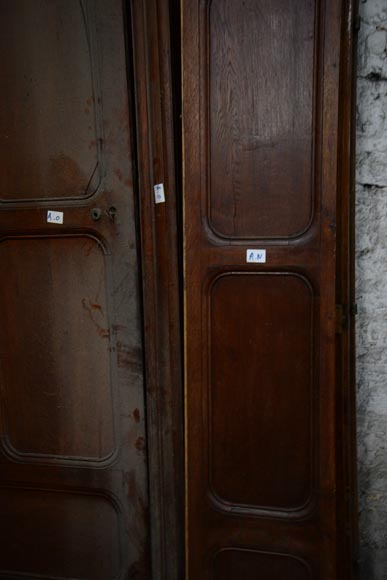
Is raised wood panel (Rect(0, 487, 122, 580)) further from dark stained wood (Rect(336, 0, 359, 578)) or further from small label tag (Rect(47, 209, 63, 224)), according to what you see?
small label tag (Rect(47, 209, 63, 224))

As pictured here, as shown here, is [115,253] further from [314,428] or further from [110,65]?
[314,428]

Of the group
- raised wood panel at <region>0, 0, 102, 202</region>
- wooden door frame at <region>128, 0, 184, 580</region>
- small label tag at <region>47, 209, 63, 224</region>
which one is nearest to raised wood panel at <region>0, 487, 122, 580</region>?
wooden door frame at <region>128, 0, 184, 580</region>

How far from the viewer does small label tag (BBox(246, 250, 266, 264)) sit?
1.24 m

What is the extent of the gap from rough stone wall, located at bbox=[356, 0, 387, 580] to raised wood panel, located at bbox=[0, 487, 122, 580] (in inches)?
32.5

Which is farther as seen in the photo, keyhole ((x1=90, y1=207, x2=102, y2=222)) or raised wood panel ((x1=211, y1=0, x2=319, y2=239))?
keyhole ((x1=90, y1=207, x2=102, y2=222))

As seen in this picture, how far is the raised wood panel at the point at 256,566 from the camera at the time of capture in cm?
133

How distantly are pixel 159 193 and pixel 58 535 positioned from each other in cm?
120

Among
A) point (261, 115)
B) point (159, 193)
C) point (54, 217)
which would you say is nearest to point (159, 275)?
point (159, 193)

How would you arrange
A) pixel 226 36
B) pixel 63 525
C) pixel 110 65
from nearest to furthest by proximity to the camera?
pixel 226 36 → pixel 110 65 → pixel 63 525

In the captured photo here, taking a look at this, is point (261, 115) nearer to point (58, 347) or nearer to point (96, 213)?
point (96, 213)

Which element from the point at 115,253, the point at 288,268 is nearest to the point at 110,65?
the point at 115,253

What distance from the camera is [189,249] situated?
1.29m

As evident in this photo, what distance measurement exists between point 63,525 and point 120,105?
138 centimetres

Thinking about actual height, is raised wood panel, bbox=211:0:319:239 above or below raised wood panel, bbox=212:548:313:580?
above
